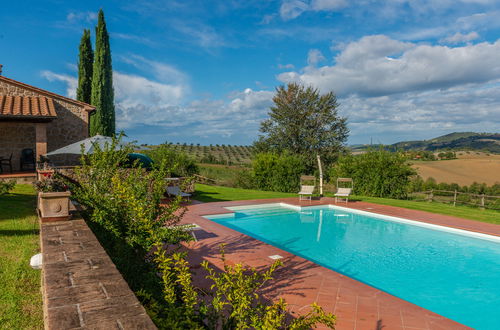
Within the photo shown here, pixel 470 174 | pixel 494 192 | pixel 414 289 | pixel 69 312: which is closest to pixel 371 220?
pixel 414 289

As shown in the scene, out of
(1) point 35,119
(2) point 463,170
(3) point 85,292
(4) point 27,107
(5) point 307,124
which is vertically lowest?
(3) point 85,292

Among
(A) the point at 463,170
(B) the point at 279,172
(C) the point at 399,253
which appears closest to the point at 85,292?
(C) the point at 399,253

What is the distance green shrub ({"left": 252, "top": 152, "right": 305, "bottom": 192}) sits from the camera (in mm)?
18489

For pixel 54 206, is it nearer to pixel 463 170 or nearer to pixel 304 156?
pixel 304 156

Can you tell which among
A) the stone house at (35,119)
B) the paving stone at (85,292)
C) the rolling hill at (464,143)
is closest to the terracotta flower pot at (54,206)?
the paving stone at (85,292)

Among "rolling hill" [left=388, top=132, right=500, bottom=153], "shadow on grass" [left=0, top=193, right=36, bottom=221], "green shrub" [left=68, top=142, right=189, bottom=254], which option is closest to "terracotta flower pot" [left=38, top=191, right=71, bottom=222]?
"green shrub" [left=68, top=142, right=189, bottom=254]

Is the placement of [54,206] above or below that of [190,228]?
above

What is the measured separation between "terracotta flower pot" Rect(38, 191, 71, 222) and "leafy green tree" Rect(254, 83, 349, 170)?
972 inches

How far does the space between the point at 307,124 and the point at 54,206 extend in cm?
2585

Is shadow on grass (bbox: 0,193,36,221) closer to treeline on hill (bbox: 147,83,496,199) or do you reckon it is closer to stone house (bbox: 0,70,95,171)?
stone house (bbox: 0,70,95,171)

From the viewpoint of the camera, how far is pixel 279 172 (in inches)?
728

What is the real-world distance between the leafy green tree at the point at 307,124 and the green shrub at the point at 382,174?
34.7 feet

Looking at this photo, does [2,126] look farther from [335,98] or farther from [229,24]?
[335,98]

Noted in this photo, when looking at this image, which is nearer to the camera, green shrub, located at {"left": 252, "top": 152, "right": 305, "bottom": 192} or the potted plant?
the potted plant
